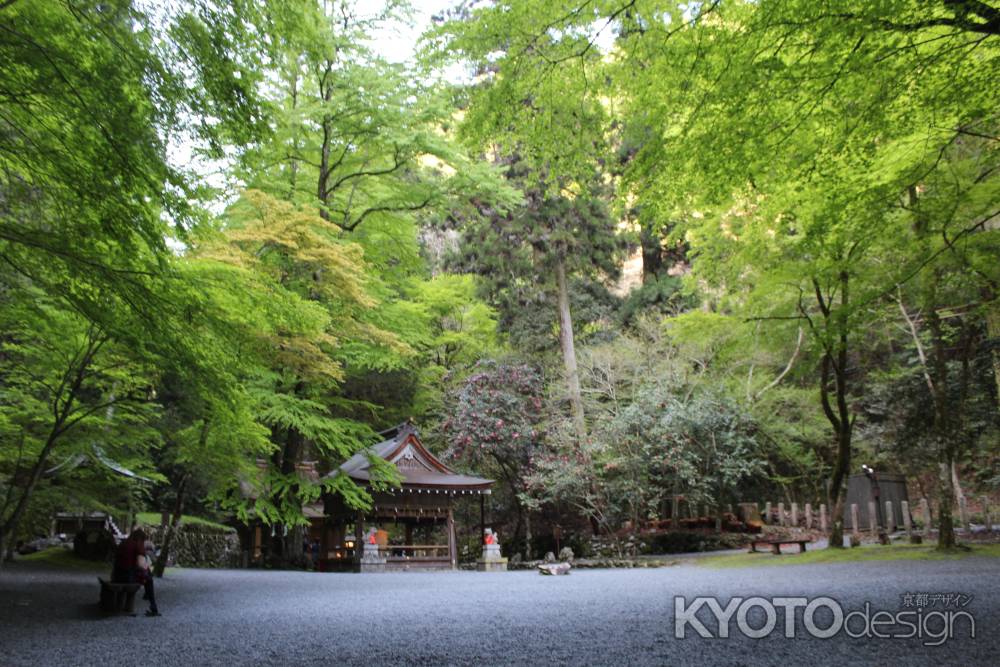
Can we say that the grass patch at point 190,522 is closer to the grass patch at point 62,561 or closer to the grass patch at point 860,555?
the grass patch at point 62,561

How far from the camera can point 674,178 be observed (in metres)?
5.70

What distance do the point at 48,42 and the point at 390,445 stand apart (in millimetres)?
13094

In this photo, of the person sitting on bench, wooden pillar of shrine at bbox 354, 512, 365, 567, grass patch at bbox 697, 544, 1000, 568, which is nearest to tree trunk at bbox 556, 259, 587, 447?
grass patch at bbox 697, 544, 1000, 568

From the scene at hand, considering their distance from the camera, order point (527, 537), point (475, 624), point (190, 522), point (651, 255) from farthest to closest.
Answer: point (651, 255), point (527, 537), point (190, 522), point (475, 624)

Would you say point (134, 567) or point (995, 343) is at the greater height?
point (995, 343)

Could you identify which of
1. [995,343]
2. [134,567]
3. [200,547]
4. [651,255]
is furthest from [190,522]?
[995,343]

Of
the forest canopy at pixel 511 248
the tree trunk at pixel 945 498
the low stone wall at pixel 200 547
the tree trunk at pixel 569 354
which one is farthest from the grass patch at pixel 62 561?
the tree trunk at pixel 945 498

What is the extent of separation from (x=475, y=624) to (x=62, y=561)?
41.9 feet

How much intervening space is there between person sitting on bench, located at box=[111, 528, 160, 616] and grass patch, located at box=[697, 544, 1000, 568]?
31.6ft

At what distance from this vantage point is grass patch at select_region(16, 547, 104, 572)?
13.1 m

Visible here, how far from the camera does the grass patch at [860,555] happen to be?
394 inches

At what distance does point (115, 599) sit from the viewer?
265 inches

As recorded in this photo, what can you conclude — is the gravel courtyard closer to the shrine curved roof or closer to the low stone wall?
the shrine curved roof

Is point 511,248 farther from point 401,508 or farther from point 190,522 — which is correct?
point 190,522
